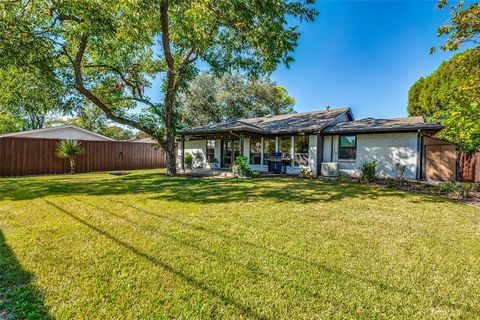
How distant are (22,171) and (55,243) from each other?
39.9ft

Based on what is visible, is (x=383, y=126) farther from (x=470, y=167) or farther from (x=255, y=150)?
(x=255, y=150)

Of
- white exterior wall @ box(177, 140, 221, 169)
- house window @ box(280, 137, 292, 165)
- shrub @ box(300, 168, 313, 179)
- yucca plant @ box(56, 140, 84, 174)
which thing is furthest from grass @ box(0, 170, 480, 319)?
white exterior wall @ box(177, 140, 221, 169)

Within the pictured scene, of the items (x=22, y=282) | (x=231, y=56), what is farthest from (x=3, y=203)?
(x=231, y=56)

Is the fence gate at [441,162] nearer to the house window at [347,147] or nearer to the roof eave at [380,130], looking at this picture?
the roof eave at [380,130]

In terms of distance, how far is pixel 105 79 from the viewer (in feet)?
42.9

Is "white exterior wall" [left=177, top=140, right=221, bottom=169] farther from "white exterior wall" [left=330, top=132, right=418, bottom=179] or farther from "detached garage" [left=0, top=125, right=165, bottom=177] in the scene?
"white exterior wall" [left=330, top=132, right=418, bottom=179]

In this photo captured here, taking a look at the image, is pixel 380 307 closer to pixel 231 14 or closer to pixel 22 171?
pixel 231 14

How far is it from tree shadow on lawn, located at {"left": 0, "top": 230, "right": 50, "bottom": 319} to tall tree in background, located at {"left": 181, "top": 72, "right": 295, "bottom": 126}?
21.2m

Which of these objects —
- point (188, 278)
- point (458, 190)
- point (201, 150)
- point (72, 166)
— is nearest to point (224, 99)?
point (201, 150)

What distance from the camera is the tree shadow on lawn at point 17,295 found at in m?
2.11

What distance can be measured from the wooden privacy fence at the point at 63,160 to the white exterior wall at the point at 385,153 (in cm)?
1032

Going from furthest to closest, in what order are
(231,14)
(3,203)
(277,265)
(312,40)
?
(312,40), (231,14), (3,203), (277,265)

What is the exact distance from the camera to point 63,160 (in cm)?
1381

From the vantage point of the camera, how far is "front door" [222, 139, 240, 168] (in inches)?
617
